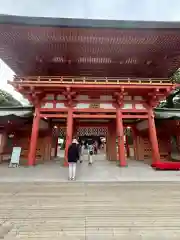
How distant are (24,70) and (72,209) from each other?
995 centimetres

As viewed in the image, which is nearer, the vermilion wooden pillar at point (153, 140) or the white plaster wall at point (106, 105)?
the vermilion wooden pillar at point (153, 140)

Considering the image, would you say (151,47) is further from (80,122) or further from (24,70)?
(24,70)

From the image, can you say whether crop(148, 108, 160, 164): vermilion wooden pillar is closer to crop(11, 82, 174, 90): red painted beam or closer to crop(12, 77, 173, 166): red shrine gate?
crop(12, 77, 173, 166): red shrine gate

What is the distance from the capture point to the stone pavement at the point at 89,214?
2422 mm

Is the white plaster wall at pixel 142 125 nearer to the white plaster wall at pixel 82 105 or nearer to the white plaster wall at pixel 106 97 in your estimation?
the white plaster wall at pixel 106 97

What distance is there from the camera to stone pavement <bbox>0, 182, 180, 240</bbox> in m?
2.42

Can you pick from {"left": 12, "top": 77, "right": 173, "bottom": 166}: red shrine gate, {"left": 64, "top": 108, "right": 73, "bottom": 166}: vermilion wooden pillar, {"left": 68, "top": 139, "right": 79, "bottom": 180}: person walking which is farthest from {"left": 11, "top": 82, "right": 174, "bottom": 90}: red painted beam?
{"left": 68, "top": 139, "right": 79, "bottom": 180}: person walking

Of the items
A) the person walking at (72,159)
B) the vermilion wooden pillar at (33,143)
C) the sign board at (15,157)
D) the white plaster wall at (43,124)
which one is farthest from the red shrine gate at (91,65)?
the person walking at (72,159)

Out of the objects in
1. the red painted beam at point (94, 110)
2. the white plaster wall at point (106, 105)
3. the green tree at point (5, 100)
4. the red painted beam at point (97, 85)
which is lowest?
the red painted beam at point (94, 110)

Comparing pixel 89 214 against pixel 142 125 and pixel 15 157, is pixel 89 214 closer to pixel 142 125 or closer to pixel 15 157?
pixel 15 157

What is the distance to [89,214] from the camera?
3123 millimetres

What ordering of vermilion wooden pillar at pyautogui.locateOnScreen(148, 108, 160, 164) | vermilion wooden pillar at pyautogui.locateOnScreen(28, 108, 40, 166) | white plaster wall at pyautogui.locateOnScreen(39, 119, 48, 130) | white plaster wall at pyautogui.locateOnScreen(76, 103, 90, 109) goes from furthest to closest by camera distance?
white plaster wall at pyautogui.locateOnScreen(39, 119, 48, 130)
white plaster wall at pyautogui.locateOnScreen(76, 103, 90, 109)
vermilion wooden pillar at pyautogui.locateOnScreen(148, 108, 160, 164)
vermilion wooden pillar at pyautogui.locateOnScreen(28, 108, 40, 166)

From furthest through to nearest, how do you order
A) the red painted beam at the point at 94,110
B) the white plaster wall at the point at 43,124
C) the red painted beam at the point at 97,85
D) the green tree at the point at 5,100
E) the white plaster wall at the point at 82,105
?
the green tree at the point at 5,100 → the white plaster wall at the point at 43,124 → the white plaster wall at the point at 82,105 → the red painted beam at the point at 94,110 → the red painted beam at the point at 97,85

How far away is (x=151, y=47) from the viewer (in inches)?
358
